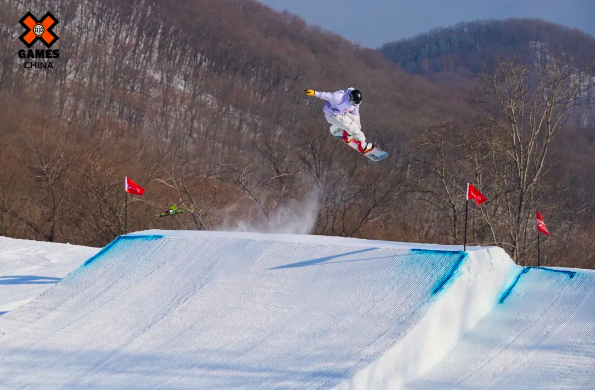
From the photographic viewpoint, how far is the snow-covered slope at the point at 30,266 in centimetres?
1020

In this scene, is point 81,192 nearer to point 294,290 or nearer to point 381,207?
point 381,207

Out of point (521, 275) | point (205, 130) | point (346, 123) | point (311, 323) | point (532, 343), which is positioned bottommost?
point (205, 130)

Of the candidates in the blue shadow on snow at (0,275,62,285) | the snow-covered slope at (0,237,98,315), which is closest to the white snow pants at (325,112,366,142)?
the snow-covered slope at (0,237,98,315)

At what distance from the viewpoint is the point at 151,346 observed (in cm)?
675

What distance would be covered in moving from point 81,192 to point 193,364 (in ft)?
78.2

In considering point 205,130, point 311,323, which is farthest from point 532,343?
point 205,130

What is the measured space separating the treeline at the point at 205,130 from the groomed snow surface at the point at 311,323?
29.5 feet

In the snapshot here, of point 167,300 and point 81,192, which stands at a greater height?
point 167,300

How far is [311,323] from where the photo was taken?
22.1ft

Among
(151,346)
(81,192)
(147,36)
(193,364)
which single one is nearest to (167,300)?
(151,346)

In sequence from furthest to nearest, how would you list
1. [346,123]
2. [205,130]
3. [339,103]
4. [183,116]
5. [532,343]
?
Result: [183,116] → [205,130] → [346,123] → [339,103] → [532,343]

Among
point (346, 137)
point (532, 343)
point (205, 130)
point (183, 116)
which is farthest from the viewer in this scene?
point (183, 116)

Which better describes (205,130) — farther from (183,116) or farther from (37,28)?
(37,28)

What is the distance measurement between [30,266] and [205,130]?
188ft
